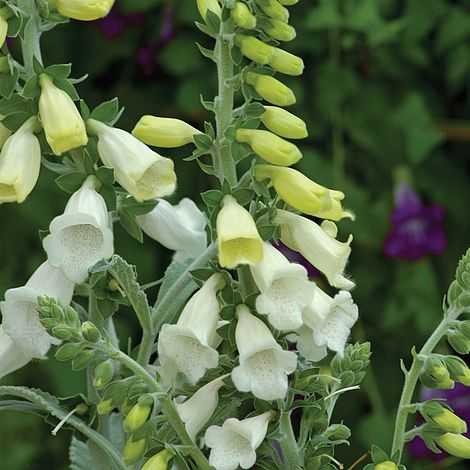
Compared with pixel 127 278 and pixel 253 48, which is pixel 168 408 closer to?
pixel 127 278

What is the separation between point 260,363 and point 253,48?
0.19 metres

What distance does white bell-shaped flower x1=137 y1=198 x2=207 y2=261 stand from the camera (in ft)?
2.67

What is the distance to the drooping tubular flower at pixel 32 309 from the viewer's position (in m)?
0.69

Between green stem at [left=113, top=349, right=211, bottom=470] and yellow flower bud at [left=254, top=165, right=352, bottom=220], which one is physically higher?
yellow flower bud at [left=254, top=165, right=352, bottom=220]

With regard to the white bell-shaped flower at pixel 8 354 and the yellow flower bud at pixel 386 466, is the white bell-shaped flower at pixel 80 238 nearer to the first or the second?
the white bell-shaped flower at pixel 8 354

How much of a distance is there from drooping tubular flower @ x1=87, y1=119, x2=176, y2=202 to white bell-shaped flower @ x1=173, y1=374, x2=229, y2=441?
127mm

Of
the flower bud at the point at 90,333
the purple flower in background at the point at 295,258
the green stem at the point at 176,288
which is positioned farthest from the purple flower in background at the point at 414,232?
the flower bud at the point at 90,333

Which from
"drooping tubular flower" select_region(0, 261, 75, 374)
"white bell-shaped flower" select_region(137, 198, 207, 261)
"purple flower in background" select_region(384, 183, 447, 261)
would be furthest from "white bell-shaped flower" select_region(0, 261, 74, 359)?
"purple flower in background" select_region(384, 183, 447, 261)

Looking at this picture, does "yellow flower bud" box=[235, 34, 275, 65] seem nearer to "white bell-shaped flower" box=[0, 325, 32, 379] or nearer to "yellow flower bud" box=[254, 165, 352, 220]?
"yellow flower bud" box=[254, 165, 352, 220]

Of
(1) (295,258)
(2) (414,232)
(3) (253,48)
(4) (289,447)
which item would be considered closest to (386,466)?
(4) (289,447)

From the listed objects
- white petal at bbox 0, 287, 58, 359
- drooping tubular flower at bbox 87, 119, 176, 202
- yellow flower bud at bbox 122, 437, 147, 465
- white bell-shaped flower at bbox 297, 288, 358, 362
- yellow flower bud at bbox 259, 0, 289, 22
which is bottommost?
yellow flower bud at bbox 122, 437, 147, 465

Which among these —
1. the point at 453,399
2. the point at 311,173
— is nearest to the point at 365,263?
the point at 311,173

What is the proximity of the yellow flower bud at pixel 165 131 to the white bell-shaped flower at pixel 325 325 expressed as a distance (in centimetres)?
13

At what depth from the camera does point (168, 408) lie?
67 cm
